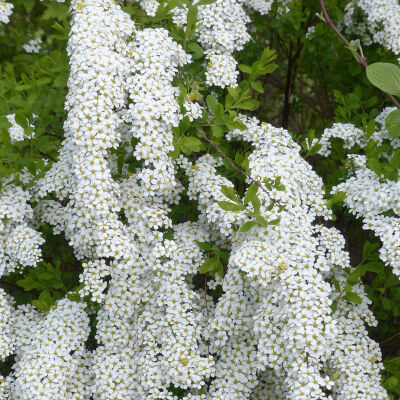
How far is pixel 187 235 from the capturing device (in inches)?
137

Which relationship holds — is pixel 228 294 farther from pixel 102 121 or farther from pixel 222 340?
pixel 102 121

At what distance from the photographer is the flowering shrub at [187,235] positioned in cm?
301

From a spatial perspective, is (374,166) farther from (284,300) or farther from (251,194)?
(284,300)

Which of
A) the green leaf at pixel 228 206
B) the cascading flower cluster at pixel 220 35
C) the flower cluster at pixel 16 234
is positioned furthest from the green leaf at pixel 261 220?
the flower cluster at pixel 16 234

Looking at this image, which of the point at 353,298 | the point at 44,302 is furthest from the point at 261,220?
the point at 44,302

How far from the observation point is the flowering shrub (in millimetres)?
3008

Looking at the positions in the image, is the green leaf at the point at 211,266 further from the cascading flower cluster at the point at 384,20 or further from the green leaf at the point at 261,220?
the cascading flower cluster at the point at 384,20

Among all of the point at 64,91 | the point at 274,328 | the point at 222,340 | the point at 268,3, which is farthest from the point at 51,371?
the point at 268,3

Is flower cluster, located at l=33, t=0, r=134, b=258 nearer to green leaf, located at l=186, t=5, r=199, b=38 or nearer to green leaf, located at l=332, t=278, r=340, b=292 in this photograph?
green leaf, located at l=186, t=5, r=199, b=38

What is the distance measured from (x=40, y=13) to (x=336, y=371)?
16.5 ft

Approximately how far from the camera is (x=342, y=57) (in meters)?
4.65

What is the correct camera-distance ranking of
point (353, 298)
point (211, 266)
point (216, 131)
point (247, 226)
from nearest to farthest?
1. point (247, 226)
2. point (353, 298)
3. point (211, 266)
4. point (216, 131)

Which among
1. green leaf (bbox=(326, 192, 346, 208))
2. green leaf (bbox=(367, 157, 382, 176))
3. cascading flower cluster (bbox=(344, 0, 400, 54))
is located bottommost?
green leaf (bbox=(326, 192, 346, 208))

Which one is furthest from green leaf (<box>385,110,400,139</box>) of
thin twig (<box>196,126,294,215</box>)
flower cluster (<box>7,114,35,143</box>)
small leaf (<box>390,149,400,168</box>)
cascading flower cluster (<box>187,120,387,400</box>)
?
flower cluster (<box>7,114,35,143</box>)
